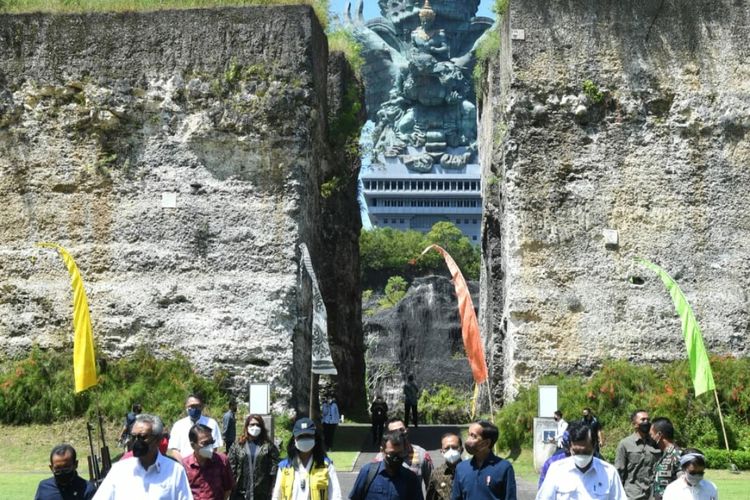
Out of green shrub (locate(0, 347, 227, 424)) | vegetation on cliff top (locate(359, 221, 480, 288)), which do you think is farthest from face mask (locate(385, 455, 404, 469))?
vegetation on cliff top (locate(359, 221, 480, 288))

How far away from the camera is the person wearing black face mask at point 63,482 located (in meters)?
7.45

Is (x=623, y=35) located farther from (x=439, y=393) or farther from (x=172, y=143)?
(x=439, y=393)

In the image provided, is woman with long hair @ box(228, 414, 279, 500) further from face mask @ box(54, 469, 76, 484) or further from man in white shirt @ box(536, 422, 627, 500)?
man in white shirt @ box(536, 422, 627, 500)

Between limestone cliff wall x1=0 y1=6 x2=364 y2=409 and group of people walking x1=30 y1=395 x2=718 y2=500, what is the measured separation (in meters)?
8.65

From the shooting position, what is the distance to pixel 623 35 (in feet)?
61.9

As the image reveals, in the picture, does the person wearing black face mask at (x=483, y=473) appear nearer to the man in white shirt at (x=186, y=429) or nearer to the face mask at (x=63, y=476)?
the face mask at (x=63, y=476)

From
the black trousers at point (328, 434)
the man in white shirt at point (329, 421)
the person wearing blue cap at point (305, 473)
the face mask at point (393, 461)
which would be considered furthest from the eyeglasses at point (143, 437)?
the black trousers at point (328, 434)

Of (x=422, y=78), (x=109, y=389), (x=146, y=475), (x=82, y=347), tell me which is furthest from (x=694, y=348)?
(x=422, y=78)

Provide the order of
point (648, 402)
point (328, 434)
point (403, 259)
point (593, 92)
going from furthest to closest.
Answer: point (403, 259) → point (328, 434) → point (593, 92) → point (648, 402)

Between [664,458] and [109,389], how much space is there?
10711 mm

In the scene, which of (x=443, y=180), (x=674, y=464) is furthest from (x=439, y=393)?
(x=443, y=180)

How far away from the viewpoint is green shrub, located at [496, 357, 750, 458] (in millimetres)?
16750

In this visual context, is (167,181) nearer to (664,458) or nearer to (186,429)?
(186,429)

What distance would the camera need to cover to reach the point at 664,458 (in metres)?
9.16
